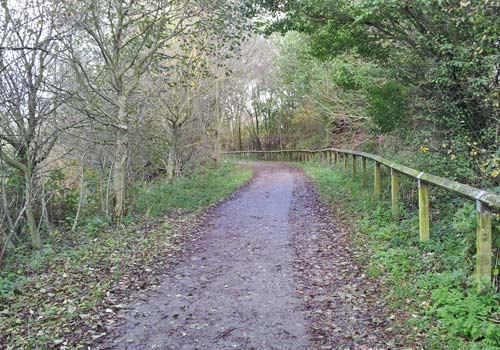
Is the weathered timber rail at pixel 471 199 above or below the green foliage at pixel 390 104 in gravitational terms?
below

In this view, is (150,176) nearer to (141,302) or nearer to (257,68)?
(257,68)

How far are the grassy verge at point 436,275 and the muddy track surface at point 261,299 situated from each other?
1.04 ft

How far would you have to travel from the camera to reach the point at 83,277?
6.12 m

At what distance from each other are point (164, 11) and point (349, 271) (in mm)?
7406

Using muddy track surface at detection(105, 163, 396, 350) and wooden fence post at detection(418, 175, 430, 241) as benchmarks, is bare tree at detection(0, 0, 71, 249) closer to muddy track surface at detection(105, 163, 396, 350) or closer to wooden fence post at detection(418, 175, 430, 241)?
muddy track surface at detection(105, 163, 396, 350)

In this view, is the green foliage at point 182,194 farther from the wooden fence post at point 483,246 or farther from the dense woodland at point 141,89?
the wooden fence post at point 483,246

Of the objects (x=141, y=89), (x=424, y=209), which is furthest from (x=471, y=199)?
(x=141, y=89)

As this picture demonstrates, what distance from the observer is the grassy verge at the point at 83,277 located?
454 cm

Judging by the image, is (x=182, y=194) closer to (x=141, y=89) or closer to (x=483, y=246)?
Result: (x=141, y=89)

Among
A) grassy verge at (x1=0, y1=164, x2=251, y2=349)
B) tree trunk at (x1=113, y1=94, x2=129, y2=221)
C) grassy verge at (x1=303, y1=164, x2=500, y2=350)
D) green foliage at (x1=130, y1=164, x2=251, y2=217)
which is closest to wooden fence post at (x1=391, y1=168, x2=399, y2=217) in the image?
grassy verge at (x1=303, y1=164, x2=500, y2=350)

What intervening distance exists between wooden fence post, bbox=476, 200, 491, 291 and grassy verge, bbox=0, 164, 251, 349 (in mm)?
3790

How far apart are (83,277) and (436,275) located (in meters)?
4.62

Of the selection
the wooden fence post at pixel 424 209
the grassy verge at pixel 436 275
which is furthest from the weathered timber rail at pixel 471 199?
the grassy verge at pixel 436 275

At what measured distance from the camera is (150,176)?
62.3 feet
